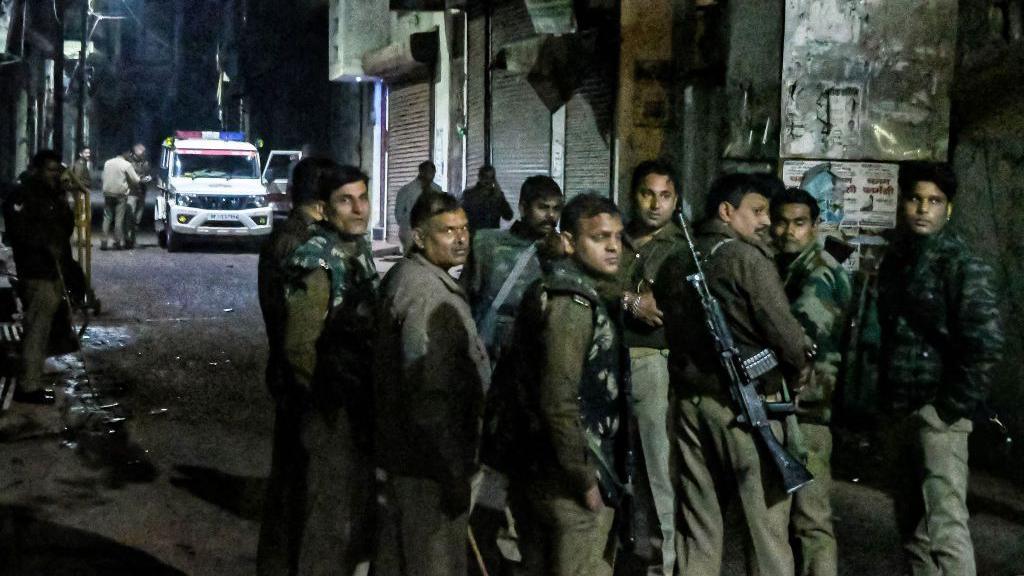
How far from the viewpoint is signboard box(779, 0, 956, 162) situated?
8.97 metres

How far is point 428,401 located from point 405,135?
2126cm

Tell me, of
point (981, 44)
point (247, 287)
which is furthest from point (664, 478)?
point (247, 287)

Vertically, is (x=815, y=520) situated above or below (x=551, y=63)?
below

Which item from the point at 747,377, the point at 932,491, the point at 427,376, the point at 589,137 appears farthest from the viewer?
the point at 589,137

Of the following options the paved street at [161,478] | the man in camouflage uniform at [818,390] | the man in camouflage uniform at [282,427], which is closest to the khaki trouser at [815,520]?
the man in camouflage uniform at [818,390]

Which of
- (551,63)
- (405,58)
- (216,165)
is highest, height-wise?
(405,58)

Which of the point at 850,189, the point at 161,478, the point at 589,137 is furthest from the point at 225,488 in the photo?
the point at 589,137

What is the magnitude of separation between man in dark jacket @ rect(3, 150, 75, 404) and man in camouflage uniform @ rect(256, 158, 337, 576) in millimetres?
4118

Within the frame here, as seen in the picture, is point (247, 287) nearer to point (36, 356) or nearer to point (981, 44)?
point (36, 356)

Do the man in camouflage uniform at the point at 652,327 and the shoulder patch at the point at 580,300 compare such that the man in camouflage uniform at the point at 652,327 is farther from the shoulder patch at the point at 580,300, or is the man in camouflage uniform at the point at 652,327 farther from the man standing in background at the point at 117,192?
the man standing in background at the point at 117,192

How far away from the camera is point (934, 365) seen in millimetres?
4754

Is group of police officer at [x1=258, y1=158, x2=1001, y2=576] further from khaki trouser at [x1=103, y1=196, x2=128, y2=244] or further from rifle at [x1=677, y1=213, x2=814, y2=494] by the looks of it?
khaki trouser at [x1=103, y1=196, x2=128, y2=244]

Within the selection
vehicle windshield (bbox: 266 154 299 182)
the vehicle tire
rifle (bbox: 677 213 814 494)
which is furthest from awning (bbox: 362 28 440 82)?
rifle (bbox: 677 213 814 494)

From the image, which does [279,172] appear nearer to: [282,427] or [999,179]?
[999,179]
